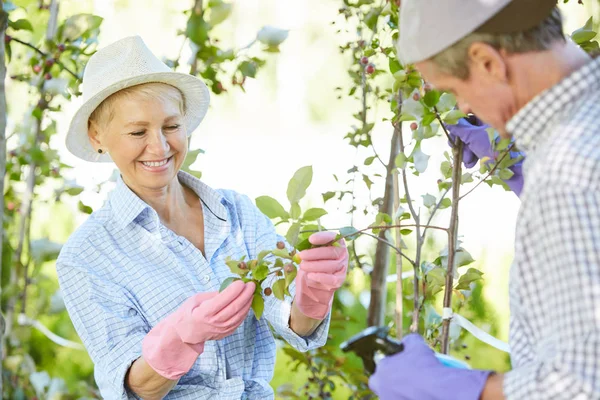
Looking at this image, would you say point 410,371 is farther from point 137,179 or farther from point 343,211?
point 343,211

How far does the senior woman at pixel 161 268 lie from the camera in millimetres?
1608

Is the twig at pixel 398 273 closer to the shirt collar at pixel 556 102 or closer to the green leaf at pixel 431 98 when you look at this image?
the green leaf at pixel 431 98

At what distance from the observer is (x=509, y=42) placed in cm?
104

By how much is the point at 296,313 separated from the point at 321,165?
2111 mm

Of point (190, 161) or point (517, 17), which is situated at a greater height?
point (517, 17)

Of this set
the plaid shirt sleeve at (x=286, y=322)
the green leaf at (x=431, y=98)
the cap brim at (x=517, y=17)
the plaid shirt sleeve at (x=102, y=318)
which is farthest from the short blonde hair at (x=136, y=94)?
the cap brim at (x=517, y=17)

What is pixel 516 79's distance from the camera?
1050 mm

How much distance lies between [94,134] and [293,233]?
2.30 ft

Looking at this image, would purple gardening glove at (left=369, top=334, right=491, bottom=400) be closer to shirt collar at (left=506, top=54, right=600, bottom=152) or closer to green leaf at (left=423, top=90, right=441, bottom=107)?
shirt collar at (left=506, top=54, right=600, bottom=152)

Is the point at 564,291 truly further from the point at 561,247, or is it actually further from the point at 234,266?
the point at 234,266

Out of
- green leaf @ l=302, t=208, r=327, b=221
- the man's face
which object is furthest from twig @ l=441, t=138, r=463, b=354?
the man's face

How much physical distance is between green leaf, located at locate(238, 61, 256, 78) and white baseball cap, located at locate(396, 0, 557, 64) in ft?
4.69

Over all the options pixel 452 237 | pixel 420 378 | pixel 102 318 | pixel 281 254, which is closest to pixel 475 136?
pixel 452 237

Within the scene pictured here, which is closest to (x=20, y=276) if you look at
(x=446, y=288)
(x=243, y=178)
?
(x=243, y=178)
